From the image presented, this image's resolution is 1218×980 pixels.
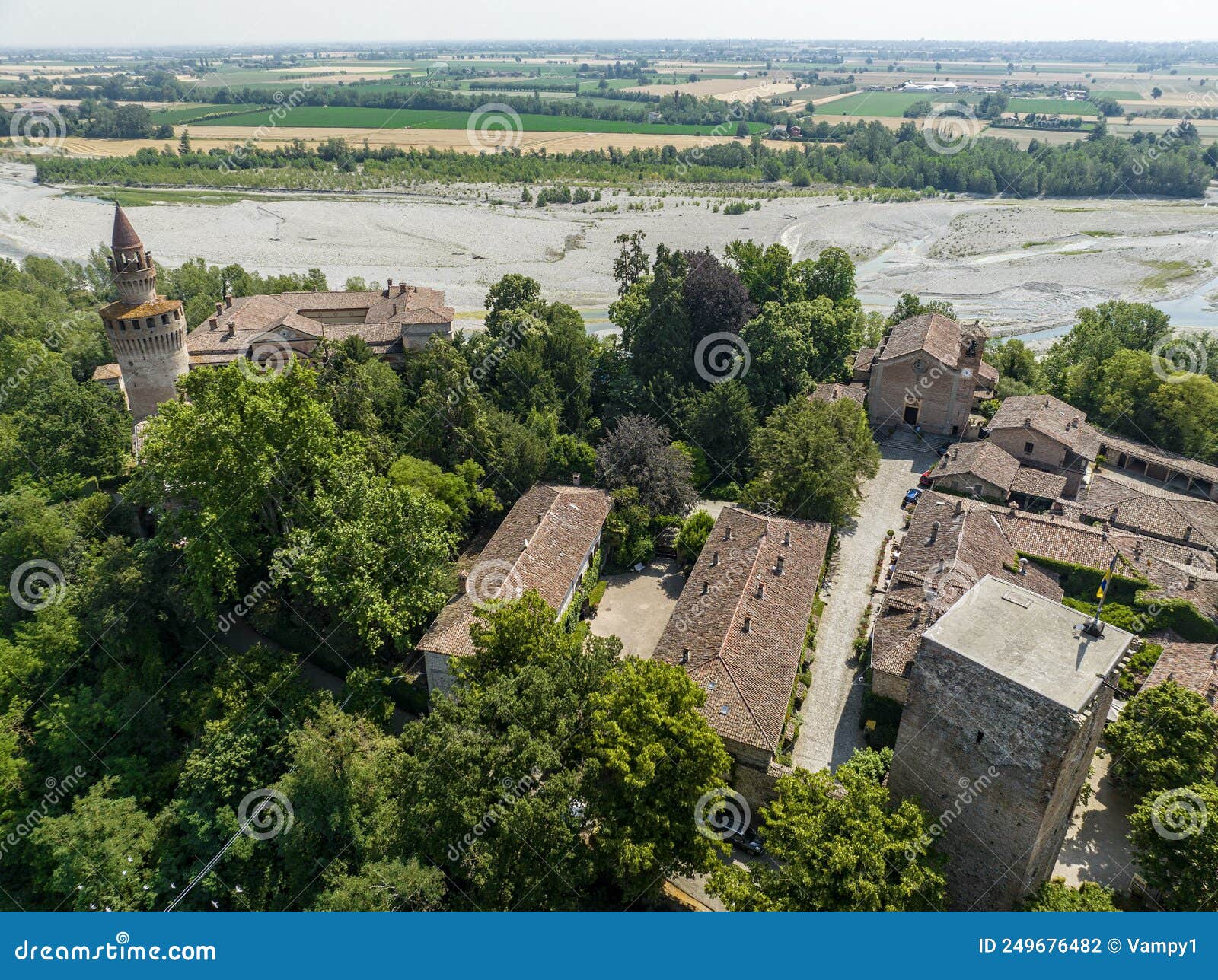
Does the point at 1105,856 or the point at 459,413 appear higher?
the point at 459,413

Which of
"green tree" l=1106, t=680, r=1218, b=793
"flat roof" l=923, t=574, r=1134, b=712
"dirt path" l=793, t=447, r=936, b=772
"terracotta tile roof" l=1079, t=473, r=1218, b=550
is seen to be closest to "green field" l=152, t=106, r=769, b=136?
"dirt path" l=793, t=447, r=936, b=772

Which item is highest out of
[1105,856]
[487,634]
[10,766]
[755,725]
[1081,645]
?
[1081,645]

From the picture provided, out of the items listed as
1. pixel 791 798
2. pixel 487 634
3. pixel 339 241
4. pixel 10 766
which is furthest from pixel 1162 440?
pixel 339 241

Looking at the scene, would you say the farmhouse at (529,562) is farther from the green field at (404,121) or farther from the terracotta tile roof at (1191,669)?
the green field at (404,121)

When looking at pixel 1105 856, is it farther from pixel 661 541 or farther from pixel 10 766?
pixel 10 766

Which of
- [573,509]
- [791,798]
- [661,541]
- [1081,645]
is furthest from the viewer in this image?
[661,541]

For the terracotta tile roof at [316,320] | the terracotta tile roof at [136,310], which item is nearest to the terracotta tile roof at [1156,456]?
the terracotta tile roof at [316,320]

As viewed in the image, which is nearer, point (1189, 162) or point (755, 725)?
point (755, 725)
